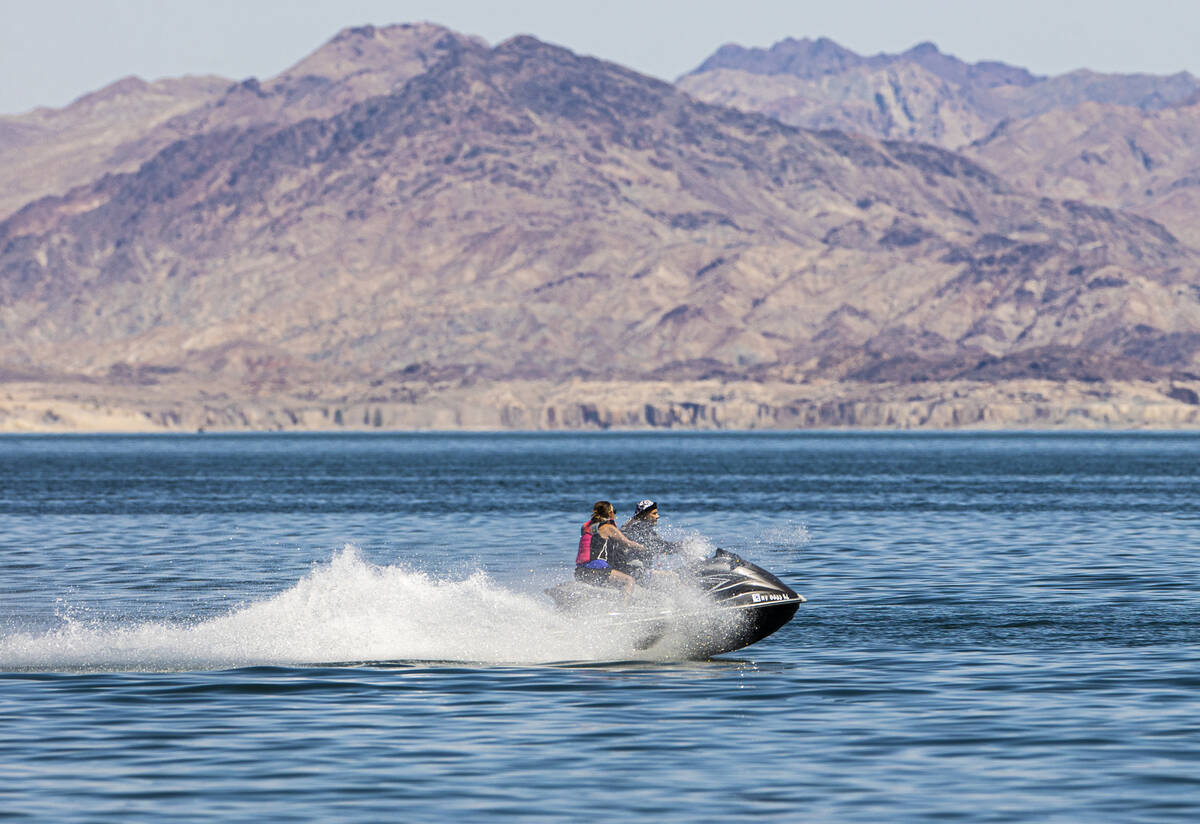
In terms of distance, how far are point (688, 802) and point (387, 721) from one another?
19.0 feet

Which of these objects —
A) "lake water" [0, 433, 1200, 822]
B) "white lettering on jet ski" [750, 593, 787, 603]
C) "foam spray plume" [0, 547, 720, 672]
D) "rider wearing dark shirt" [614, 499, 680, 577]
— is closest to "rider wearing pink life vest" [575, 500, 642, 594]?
"rider wearing dark shirt" [614, 499, 680, 577]

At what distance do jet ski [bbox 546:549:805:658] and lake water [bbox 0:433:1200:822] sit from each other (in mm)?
356

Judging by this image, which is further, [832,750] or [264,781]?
[832,750]

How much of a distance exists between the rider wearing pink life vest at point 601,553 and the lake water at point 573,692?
91 cm

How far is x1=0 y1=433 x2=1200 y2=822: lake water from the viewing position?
19.4 metres

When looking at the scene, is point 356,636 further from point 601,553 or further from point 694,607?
point 694,607

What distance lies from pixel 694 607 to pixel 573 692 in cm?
331

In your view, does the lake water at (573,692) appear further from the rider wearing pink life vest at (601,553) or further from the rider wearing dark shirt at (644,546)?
the rider wearing dark shirt at (644,546)

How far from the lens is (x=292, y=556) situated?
54281mm

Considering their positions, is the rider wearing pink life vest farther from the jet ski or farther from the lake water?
the lake water

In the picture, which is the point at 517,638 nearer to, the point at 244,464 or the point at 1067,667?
the point at 1067,667

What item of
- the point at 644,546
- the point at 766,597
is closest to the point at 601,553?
the point at 644,546

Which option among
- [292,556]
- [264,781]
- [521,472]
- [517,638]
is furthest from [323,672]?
[521,472]

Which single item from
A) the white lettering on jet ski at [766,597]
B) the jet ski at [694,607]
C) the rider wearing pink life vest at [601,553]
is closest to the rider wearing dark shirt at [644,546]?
the rider wearing pink life vest at [601,553]
